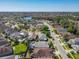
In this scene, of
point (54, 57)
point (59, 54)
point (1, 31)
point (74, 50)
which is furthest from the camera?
point (1, 31)

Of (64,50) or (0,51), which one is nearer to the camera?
(0,51)

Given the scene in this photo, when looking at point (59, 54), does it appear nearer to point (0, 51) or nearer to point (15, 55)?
point (15, 55)

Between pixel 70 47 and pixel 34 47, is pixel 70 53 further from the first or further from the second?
pixel 34 47

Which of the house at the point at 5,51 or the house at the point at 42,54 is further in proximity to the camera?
the house at the point at 5,51

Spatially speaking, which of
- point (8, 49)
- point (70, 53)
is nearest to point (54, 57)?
point (70, 53)

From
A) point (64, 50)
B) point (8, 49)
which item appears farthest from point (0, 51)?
point (64, 50)

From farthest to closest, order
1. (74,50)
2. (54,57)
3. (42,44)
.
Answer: (42,44) < (74,50) < (54,57)

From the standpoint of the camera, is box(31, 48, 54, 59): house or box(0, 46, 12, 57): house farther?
box(0, 46, 12, 57): house

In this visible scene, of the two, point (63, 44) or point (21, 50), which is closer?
point (21, 50)

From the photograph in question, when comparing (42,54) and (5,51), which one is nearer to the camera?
(42,54)

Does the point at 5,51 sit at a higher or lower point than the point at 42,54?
higher
